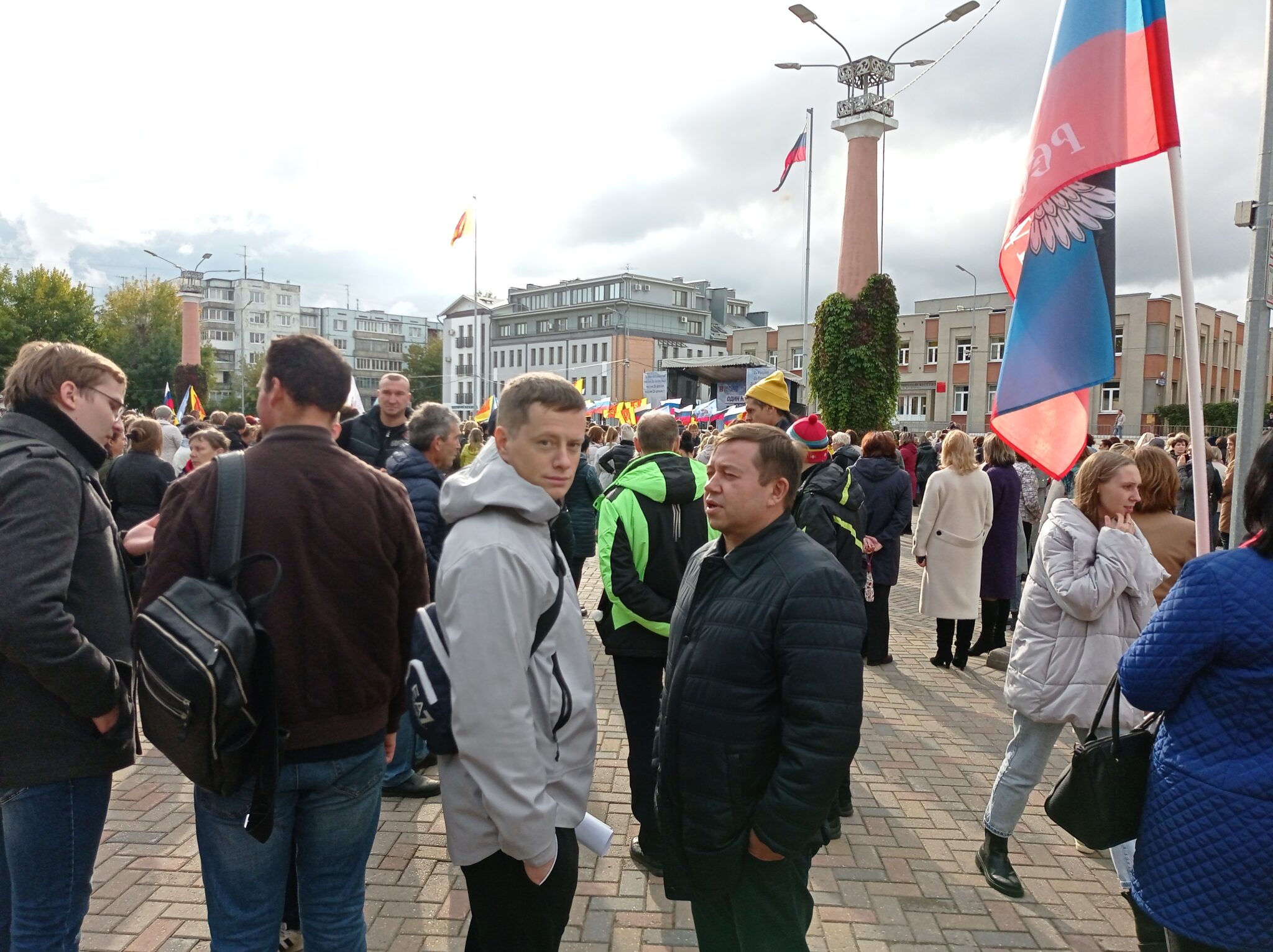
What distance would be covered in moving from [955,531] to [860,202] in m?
20.2

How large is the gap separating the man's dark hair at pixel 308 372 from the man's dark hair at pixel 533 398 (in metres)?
0.49

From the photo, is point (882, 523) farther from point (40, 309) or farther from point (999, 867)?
point (40, 309)

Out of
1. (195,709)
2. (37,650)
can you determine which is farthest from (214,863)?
(37,650)

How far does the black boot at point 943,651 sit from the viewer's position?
7.86 meters

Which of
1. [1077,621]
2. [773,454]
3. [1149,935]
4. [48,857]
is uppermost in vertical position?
[773,454]

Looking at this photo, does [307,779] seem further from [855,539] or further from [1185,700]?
[855,539]

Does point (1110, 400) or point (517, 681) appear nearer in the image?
point (517, 681)

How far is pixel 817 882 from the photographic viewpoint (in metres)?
3.93

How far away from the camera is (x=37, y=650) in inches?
88.3

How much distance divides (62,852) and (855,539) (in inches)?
177

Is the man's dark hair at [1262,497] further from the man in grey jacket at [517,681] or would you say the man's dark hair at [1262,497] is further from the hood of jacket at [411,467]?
the hood of jacket at [411,467]

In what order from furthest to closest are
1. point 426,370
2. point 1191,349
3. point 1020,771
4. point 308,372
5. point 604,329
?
1. point 426,370
2. point 604,329
3. point 1020,771
4. point 1191,349
5. point 308,372

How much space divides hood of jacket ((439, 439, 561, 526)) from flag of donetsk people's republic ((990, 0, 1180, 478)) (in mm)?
2653

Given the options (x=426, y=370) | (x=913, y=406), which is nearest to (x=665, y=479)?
(x=913, y=406)
